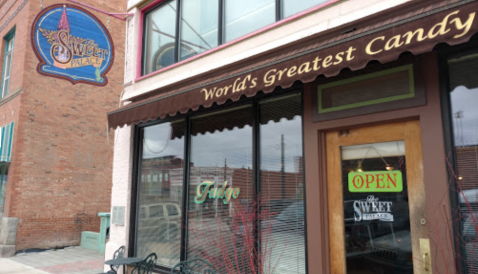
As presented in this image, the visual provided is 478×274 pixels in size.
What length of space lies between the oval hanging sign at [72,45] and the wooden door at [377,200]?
10935 millimetres

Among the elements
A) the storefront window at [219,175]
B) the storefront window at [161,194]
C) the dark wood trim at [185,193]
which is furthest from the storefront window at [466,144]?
the storefront window at [161,194]

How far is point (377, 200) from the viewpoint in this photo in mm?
3812

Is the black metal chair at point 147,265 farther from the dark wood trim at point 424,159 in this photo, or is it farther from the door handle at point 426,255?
the door handle at point 426,255

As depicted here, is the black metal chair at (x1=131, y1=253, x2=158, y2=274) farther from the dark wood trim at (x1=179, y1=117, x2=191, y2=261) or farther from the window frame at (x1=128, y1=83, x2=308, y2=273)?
the dark wood trim at (x1=179, y1=117, x2=191, y2=261)

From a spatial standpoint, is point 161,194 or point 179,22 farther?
point 179,22

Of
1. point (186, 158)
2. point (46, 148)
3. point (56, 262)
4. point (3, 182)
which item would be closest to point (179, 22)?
point (186, 158)

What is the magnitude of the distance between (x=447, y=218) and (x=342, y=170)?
1180 millimetres

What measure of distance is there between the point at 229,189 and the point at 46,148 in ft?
29.2

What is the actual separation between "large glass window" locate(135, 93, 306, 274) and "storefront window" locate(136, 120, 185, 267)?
0.02 m

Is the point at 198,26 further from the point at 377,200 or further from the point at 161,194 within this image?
the point at 377,200

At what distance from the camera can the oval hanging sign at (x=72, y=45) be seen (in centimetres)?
1188

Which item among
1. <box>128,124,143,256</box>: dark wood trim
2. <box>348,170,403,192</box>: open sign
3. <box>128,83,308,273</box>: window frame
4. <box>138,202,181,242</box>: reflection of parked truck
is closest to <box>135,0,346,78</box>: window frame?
<box>128,83,308,273</box>: window frame

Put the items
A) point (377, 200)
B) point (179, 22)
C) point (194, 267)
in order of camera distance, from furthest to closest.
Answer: point (179, 22) → point (194, 267) → point (377, 200)

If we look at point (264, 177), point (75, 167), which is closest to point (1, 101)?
point (75, 167)
